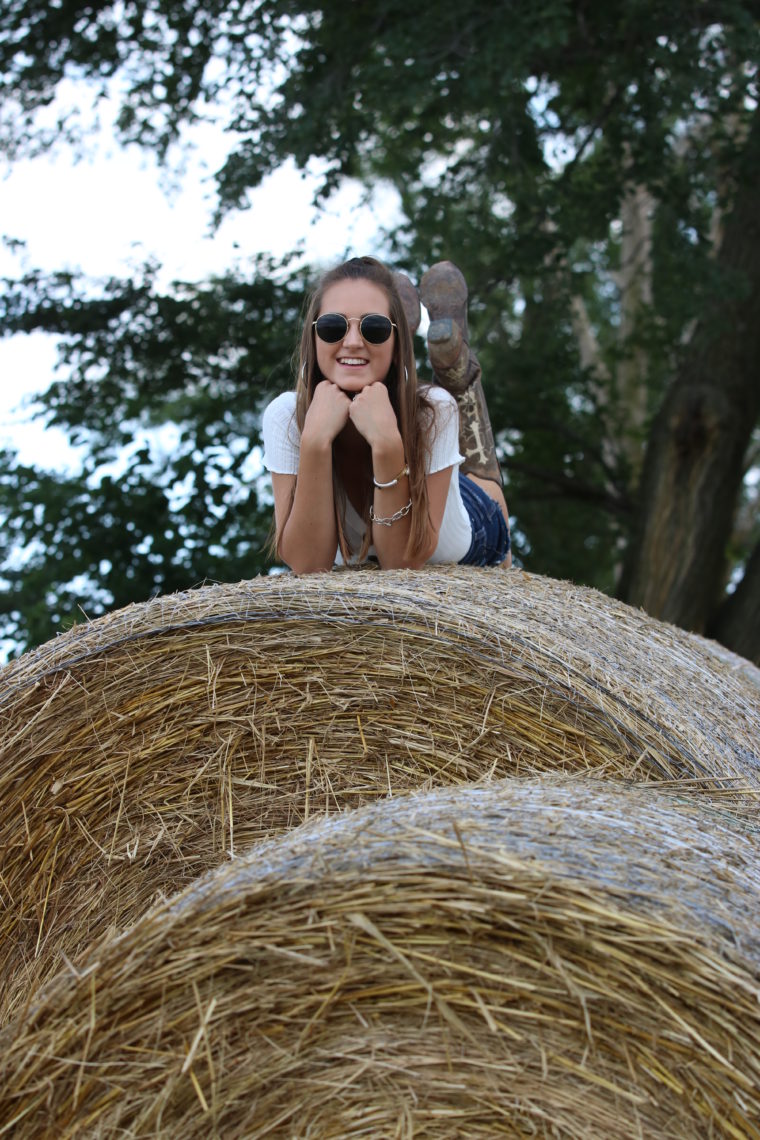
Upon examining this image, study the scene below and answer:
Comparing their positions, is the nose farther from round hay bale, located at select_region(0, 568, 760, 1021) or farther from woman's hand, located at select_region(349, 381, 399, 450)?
round hay bale, located at select_region(0, 568, 760, 1021)

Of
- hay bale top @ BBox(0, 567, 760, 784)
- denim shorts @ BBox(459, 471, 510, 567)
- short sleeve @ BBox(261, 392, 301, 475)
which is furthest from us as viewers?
denim shorts @ BBox(459, 471, 510, 567)

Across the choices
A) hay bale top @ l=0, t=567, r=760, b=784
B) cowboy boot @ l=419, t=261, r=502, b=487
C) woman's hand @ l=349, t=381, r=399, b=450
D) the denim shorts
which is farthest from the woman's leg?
hay bale top @ l=0, t=567, r=760, b=784

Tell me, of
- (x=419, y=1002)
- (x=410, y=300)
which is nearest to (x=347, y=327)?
(x=410, y=300)

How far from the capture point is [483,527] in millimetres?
3947

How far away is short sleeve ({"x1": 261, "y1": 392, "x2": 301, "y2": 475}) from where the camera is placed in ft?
12.1

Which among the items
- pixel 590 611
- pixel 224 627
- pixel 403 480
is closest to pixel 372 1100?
pixel 224 627

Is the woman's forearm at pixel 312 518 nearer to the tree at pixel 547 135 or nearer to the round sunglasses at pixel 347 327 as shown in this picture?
the round sunglasses at pixel 347 327

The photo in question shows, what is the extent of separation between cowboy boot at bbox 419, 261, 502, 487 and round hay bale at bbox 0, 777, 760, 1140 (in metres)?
2.48

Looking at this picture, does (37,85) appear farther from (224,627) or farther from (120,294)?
(224,627)

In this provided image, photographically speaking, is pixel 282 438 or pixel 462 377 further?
pixel 462 377

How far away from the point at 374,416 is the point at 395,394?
24 centimetres

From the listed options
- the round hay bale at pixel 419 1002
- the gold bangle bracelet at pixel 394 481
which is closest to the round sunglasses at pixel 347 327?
the gold bangle bracelet at pixel 394 481

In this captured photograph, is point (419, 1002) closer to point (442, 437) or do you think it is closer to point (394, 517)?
point (394, 517)

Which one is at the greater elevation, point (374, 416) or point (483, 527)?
point (374, 416)
